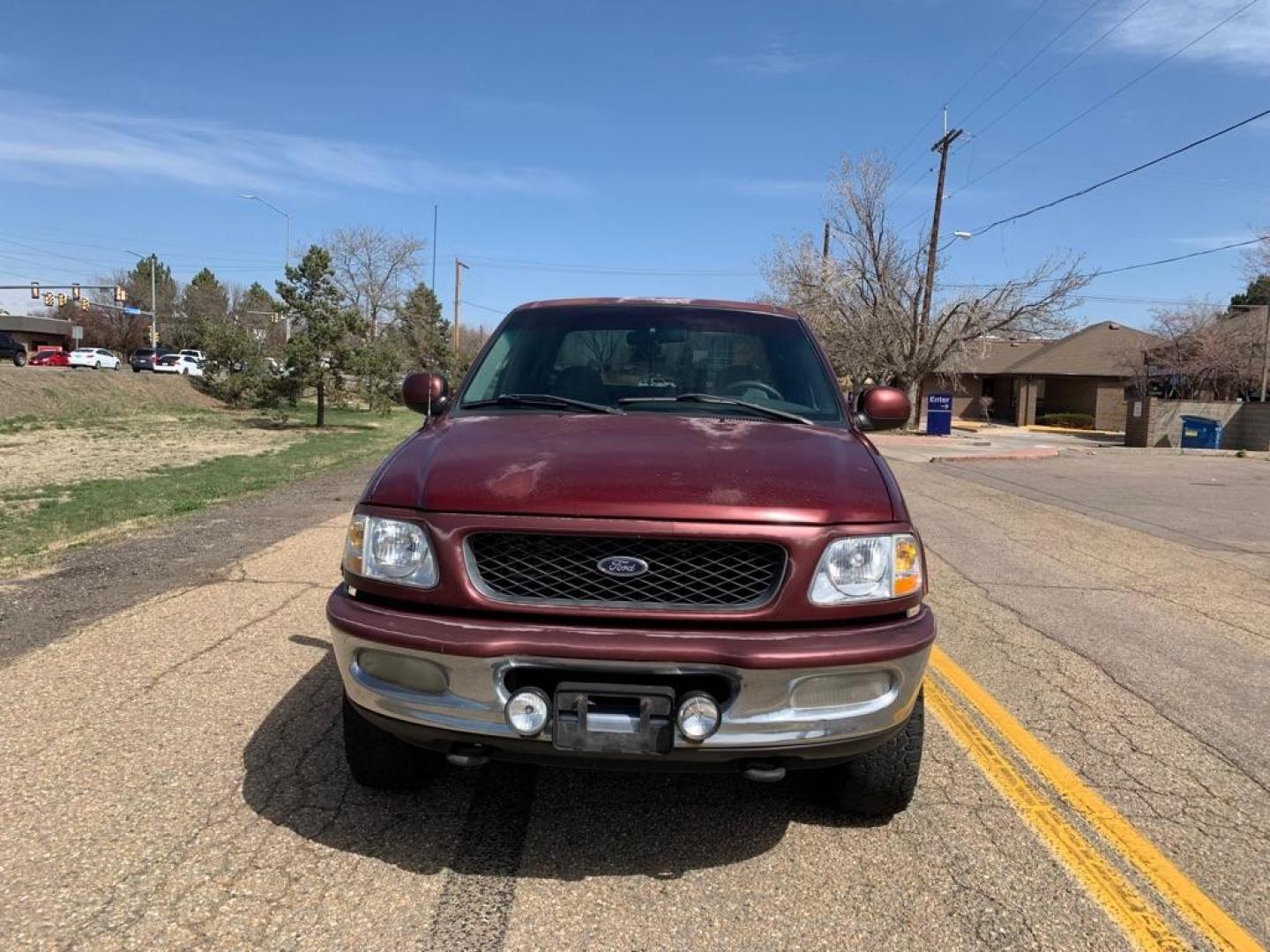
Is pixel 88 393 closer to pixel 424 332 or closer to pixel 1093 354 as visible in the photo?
pixel 424 332

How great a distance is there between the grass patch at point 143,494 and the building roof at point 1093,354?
119ft

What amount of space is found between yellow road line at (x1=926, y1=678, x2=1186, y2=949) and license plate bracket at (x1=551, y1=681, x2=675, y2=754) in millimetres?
1454

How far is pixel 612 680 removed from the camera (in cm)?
249

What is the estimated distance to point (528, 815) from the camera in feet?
10.3

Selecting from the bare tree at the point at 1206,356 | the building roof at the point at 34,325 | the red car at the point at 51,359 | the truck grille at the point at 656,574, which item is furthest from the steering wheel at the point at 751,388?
the building roof at the point at 34,325

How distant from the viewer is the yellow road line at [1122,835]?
8.48 ft

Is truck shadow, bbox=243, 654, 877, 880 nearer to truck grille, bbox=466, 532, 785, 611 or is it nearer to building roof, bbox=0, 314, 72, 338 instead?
truck grille, bbox=466, 532, 785, 611

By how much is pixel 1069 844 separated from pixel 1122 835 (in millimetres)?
238

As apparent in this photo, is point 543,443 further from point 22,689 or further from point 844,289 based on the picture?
point 844,289

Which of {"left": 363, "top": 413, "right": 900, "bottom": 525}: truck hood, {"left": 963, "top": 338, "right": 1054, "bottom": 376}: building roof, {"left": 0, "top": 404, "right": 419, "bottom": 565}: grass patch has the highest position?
{"left": 963, "top": 338, "right": 1054, "bottom": 376}: building roof

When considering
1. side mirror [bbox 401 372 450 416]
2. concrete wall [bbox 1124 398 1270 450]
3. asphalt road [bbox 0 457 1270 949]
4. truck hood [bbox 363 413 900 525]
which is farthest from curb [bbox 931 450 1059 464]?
truck hood [bbox 363 413 900 525]

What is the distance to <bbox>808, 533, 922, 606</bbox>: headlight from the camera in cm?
260

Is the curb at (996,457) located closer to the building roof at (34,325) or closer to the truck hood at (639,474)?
the truck hood at (639,474)

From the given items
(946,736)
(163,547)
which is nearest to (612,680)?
(946,736)
